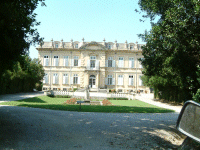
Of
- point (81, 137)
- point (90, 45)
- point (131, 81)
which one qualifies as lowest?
point (81, 137)

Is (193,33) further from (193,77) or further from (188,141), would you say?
(188,141)

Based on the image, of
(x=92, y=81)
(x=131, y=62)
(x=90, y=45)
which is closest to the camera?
(x=92, y=81)

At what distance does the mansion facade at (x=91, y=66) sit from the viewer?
36469 millimetres

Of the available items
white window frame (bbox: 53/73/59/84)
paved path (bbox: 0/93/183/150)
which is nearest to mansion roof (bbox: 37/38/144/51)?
white window frame (bbox: 53/73/59/84)

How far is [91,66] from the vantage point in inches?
1441

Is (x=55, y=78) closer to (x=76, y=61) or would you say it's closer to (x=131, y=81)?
(x=76, y=61)

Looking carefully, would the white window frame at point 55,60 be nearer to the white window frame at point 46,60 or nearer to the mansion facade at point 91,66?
the mansion facade at point 91,66

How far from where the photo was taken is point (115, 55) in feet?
123

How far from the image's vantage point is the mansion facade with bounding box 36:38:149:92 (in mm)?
36469

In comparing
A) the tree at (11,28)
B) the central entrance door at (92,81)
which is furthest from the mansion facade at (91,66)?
the tree at (11,28)

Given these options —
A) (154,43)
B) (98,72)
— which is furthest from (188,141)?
(98,72)

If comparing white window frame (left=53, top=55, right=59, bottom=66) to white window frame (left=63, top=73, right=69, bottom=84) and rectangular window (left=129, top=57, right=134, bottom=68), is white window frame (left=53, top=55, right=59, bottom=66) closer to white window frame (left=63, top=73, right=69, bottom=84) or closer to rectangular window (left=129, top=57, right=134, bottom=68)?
white window frame (left=63, top=73, right=69, bottom=84)

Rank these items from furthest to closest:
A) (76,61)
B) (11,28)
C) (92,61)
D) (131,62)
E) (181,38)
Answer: (131,62) < (76,61) < (92,61) < (181,38) < (11,28)

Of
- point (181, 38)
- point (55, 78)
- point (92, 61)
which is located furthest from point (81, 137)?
point (55, 78)
